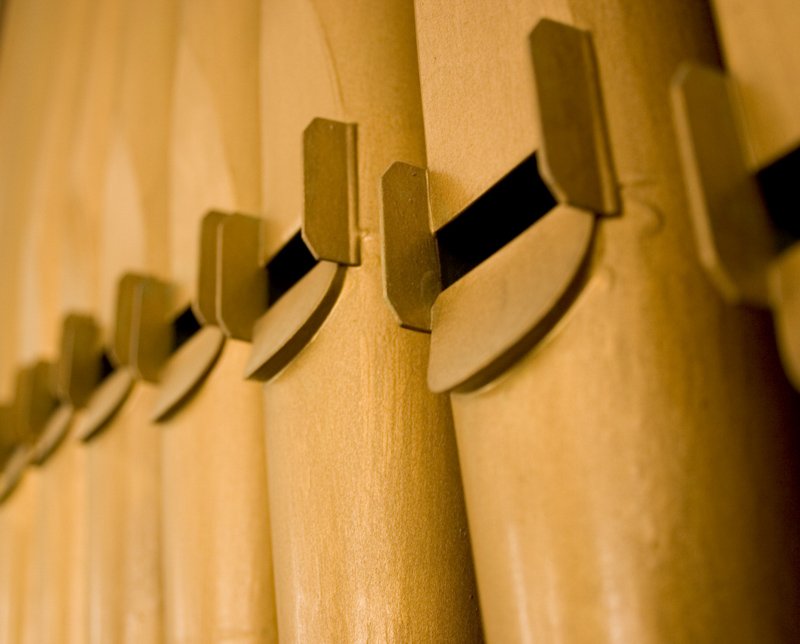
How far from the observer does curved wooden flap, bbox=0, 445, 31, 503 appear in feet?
5.65

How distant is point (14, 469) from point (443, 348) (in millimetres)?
1254

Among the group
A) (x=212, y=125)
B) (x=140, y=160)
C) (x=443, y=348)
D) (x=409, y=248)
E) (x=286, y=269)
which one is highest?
(x=140, y=160)

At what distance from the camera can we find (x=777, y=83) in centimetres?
62

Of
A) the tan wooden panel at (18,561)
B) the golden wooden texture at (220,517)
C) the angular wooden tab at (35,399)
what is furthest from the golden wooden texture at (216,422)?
the tan wooden panel at (18,561)

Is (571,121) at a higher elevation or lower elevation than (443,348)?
higher

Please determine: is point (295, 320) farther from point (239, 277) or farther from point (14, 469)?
point (14, 469)

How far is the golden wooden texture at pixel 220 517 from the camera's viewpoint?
1009 millimetres

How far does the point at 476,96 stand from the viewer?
82cm

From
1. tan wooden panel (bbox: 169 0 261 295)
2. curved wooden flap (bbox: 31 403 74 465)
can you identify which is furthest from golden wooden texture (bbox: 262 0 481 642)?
curved wooden flap (bbox: 31 403 74 465)

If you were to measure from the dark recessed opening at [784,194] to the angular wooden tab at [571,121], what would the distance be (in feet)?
0.32

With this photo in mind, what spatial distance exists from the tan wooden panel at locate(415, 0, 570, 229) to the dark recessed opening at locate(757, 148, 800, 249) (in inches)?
6.6

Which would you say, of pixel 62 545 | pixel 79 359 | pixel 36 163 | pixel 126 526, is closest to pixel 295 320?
pixel 126 526

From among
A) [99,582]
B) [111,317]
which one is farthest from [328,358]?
[111,317]

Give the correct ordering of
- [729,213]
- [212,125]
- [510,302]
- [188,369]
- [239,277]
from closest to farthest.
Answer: [729,213] < [510,302] < [239,277] < [188,369] < [212,125]
